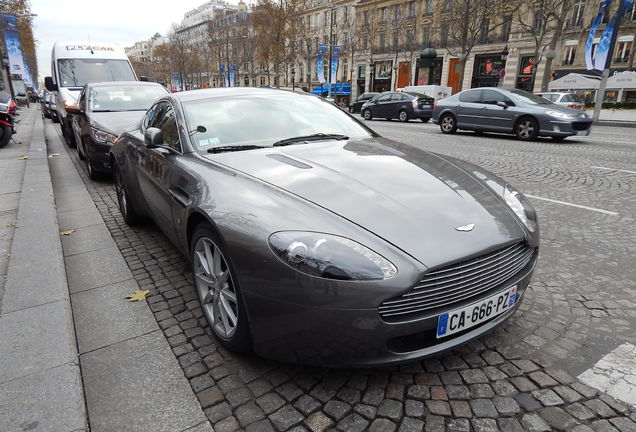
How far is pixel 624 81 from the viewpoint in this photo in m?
24.3

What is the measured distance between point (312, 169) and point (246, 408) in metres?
1.35

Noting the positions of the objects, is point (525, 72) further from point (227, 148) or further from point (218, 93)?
point (227, 148)

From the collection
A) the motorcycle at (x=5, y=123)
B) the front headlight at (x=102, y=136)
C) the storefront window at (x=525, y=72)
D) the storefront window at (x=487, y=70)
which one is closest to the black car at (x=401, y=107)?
the motorcycle at (x=5, y=123)

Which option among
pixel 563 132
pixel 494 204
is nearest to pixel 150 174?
pixel 494 204

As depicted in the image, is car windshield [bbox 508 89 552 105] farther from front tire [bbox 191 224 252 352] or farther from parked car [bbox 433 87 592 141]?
front tire [bbox 191 224 252 352]

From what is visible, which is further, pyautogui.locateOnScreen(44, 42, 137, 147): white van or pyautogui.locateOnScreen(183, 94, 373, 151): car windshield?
pyautogui.locateOnScreen(44, 42, 137, 147): white van

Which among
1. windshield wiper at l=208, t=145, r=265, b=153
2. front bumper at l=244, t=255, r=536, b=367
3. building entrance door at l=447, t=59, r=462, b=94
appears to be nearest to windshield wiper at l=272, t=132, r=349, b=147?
windshield wiper at l=208, t=145, r=265, b=153

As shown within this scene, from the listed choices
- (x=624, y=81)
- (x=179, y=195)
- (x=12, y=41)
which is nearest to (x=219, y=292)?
(x=179, y=195)

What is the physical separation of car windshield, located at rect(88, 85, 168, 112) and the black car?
1465 centimetres

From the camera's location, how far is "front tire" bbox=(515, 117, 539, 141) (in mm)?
11125

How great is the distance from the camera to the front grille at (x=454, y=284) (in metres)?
1.73

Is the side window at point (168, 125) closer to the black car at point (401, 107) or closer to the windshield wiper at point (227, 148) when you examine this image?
the windshield wiper at point (227, 148)

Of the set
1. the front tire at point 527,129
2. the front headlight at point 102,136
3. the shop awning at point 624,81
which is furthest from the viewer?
the shop awning at point 624,81

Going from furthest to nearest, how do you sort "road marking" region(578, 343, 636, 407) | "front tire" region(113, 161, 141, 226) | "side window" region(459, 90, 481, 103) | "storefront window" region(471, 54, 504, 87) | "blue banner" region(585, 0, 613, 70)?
1. "storefront window" region(471, 54, 504, 87)
2. "blue banner" region(585, 0, 613, 70)
3. "side window" region(459, 90, 481, 103)
4. "front tire" region(113, 161, 141, 226)
5. "road marking" region(578, 343, 636, 407)
